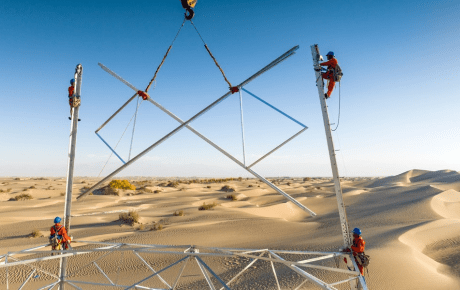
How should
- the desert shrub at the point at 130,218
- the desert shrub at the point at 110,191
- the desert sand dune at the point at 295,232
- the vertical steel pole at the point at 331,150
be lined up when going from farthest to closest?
the desert shrub at the point at 110,191 → the desert shrub at the point at 130,218 → the desert sand dune at the point at 295,232 → the vertical steel pole at the point at 331,150

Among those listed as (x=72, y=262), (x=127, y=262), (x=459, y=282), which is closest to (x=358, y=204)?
(x=459, y=282)

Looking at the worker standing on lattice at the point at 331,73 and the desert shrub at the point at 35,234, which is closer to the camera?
the worker standing on lattice at the point at 331,73

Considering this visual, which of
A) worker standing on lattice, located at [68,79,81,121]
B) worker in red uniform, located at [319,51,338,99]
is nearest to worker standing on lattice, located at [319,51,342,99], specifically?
worker in red uniform, located at [319,51,338,99]

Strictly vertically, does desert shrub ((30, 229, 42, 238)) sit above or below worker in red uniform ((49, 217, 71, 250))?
below

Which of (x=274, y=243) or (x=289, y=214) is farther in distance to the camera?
(x=289, y=214)

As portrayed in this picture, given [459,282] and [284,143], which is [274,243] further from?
[284,143]

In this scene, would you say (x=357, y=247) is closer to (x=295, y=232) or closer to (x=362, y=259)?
(x=362, y=259)

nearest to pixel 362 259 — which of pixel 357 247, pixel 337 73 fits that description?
pixel 357 247

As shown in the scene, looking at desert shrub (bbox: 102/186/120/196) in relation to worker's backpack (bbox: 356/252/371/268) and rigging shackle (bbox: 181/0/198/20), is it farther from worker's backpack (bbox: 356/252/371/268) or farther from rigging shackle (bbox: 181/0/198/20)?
worker's backpack (bbox: 356/252/371/268)

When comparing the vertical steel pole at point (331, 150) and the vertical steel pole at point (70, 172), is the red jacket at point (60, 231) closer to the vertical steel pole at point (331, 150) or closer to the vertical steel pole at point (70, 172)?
the vertical steel pole at point (70, 172)

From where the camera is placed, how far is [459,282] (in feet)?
29.0

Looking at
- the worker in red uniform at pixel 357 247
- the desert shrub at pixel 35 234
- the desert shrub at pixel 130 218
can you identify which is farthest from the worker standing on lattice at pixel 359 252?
the desert shrub at pixel 35 234

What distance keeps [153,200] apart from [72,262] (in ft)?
63.4

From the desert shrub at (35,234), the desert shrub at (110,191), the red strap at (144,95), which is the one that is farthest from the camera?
the desert shrub at (110,191)
